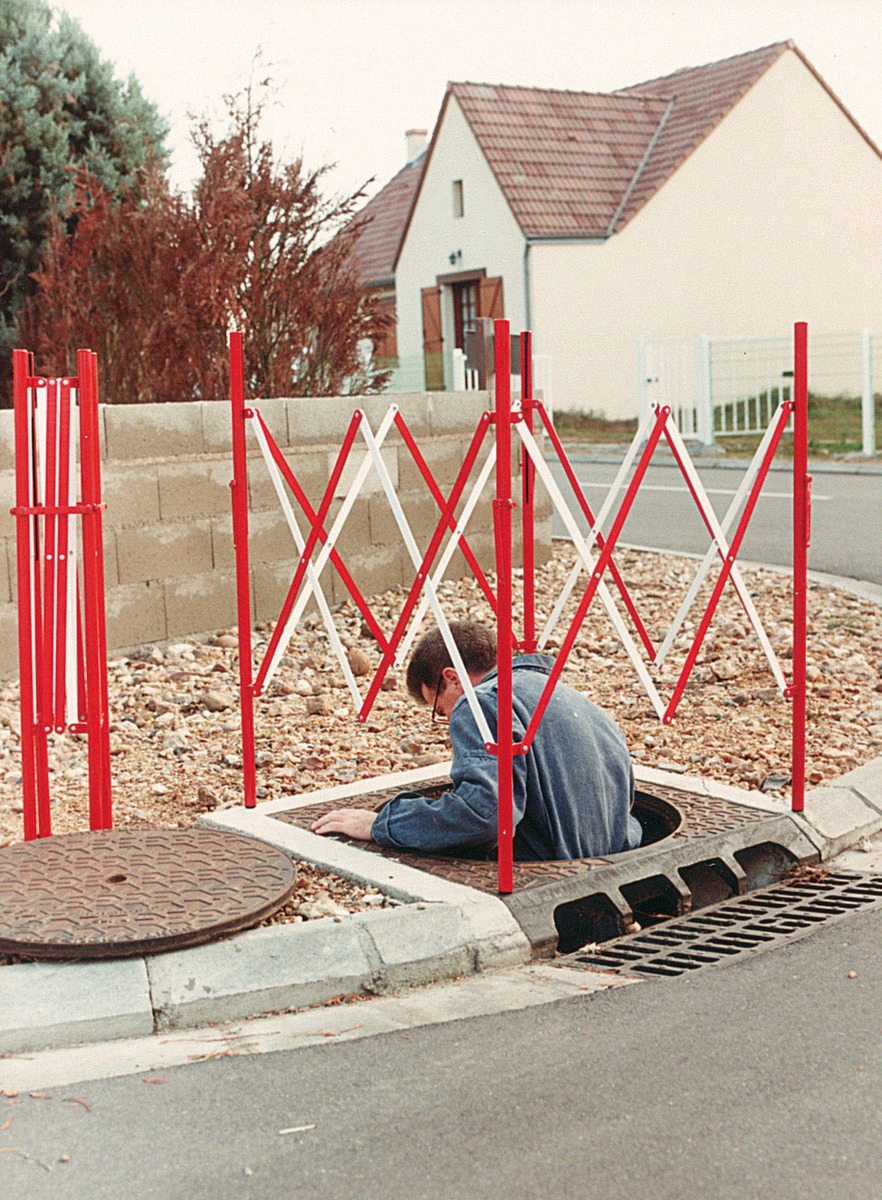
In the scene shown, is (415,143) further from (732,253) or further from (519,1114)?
(519,1114)

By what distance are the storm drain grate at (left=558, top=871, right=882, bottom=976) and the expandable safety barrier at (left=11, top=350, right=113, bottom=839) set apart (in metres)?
1.86

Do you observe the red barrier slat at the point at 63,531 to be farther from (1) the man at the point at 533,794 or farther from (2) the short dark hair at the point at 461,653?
(2) the short dark hair at the point at 461,653

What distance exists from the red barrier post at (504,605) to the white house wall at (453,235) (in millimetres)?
24593

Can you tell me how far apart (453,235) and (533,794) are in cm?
2767

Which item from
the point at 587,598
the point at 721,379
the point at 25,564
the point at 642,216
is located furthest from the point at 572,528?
the point at 642,216

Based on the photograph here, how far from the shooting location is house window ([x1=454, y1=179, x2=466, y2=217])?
30.5m

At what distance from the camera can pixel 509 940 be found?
4.03 m

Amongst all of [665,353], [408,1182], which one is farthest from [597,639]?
[665,353]

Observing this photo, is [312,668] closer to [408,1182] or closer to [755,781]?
[755,781]

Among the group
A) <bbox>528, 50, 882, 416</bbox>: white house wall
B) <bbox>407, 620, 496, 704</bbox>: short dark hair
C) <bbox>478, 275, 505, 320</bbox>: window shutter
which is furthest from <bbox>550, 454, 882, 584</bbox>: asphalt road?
<bbox>478, 275, 505, 320</bbox>: window shutter

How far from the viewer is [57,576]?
15.4 ft

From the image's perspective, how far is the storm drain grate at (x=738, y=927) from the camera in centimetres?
401

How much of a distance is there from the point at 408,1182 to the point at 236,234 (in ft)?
25.9

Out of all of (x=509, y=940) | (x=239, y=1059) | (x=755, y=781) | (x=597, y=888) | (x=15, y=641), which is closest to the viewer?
(x=239, y=1059)
